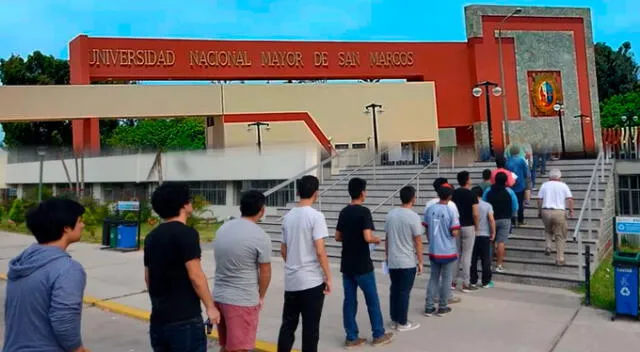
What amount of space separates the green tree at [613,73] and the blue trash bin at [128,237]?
54.6m

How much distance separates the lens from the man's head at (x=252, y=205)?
416 centimetres

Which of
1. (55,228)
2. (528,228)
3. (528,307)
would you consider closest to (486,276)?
(528,307)

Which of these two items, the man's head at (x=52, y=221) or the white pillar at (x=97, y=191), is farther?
the white pillar at (x=97, y=191)

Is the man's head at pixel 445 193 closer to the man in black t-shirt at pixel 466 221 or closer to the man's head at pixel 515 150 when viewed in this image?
the man in black t-shirt at pixel 466 221

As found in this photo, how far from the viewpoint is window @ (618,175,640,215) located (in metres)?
16.3

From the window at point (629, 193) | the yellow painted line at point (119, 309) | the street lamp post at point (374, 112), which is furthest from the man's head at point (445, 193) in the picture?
the street lamp post at point (374, 112)

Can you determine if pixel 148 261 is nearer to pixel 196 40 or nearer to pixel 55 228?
pixel 55 228

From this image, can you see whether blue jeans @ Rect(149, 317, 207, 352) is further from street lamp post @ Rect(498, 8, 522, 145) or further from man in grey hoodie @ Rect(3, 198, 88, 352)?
street lamp post @ Rect(498, 8, 522, 145)

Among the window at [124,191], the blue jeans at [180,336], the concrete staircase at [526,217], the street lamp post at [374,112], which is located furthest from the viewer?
the street lamp post at [374,112]

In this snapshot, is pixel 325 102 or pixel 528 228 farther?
pixel 325 102

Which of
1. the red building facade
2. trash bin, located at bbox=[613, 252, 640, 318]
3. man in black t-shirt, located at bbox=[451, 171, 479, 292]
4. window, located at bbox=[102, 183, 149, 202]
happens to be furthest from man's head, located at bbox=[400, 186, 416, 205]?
→ the red building facade

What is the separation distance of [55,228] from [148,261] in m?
0.88

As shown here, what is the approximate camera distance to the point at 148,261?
3586mm

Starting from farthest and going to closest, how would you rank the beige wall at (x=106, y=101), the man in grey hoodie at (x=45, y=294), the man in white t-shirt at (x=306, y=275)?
the beige wall at (x=106, y=101), the man in white t-shirt at (x=306, y=275), the man in grey hoodie at (x=45, y=294)
